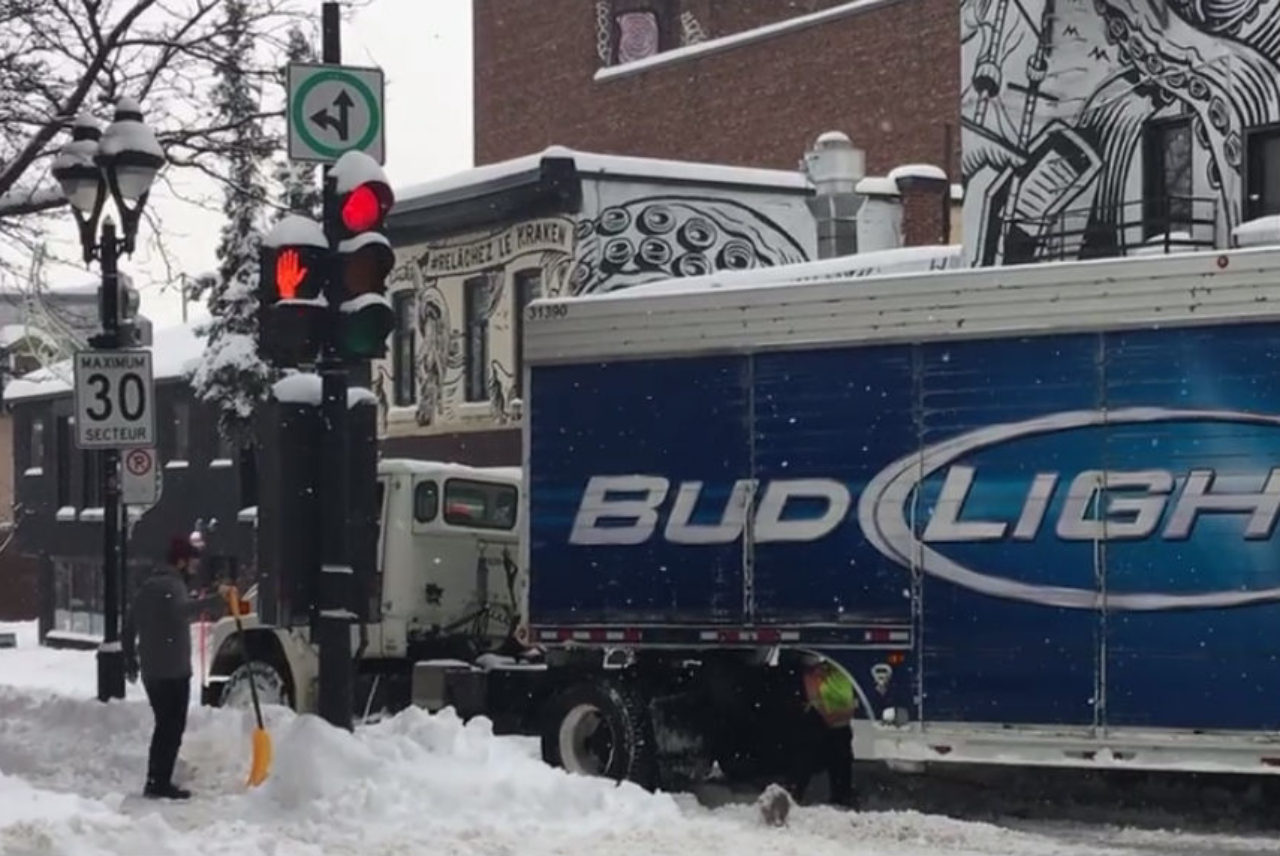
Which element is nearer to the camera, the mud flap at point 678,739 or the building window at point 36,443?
the mud flap at point 678,739

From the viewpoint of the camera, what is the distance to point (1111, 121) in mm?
26219

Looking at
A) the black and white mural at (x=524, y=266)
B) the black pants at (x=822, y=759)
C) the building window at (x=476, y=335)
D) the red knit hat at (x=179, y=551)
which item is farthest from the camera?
the building window at (x=476, y=335)

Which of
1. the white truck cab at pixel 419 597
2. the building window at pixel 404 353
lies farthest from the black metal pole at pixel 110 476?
the building window at pixel 404 353

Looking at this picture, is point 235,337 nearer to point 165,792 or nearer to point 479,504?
point 479,504

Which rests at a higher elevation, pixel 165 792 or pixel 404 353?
pixel 404 353

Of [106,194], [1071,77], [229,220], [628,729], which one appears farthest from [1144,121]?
[229,220]

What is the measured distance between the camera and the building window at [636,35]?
56.1 meters

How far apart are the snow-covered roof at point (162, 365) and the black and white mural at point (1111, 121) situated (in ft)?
78.3

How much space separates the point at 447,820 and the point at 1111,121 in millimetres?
16536

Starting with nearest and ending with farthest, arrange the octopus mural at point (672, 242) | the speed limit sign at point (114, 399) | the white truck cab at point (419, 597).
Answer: the white truck cab at point (419, 597), the speed limit sign at point (114, 399), the octopus mural at point (672, 242)

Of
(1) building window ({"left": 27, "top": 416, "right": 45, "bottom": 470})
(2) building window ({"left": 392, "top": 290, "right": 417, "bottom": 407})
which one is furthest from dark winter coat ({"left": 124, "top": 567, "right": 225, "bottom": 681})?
(1) building window ({"left": 27, "top": 416, "right": 45, "bottom": 470})

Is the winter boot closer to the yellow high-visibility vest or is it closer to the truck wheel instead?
the truck wheel

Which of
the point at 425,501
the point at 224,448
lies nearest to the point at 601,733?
the point at 425,501

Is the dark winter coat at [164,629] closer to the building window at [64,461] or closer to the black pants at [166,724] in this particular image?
the black pants at [166,724]
